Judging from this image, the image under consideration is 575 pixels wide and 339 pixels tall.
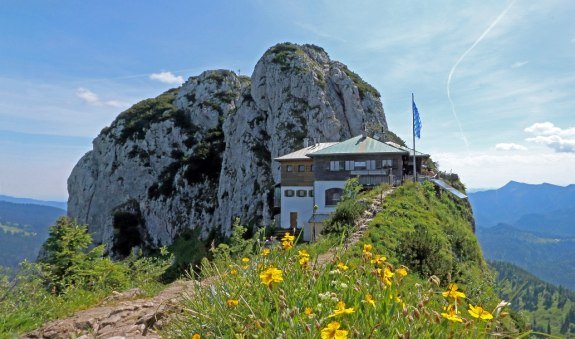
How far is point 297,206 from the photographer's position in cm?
4288

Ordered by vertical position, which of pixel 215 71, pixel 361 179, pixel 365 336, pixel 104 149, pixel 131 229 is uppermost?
pixel 215 71

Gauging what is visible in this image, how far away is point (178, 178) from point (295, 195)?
39134 mm

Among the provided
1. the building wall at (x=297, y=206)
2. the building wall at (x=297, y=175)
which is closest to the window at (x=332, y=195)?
the building wall at (x=297, y=206)

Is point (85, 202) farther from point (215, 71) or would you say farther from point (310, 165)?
point (310, 165)

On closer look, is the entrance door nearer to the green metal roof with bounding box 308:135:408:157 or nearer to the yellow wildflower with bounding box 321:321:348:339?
the green metal roof with bounding box 308:135:408:157

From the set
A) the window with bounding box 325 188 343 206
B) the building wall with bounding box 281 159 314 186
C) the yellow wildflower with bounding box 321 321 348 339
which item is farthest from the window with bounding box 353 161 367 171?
the yellow wildflower with bounding box 321 321 348 339

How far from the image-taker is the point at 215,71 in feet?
309

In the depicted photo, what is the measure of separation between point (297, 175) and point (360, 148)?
328 inches

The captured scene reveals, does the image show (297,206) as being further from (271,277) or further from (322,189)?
(271,277)

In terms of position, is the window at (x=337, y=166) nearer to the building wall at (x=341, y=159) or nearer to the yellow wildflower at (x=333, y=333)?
the building wall at (x=341, y=159)

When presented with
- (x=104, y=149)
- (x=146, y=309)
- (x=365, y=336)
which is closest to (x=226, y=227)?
(x=104, y=149)

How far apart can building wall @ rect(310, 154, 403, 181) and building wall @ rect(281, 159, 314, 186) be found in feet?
11.1

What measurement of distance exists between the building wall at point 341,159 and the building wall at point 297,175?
339cm

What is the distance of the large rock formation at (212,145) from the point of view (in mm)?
64688
